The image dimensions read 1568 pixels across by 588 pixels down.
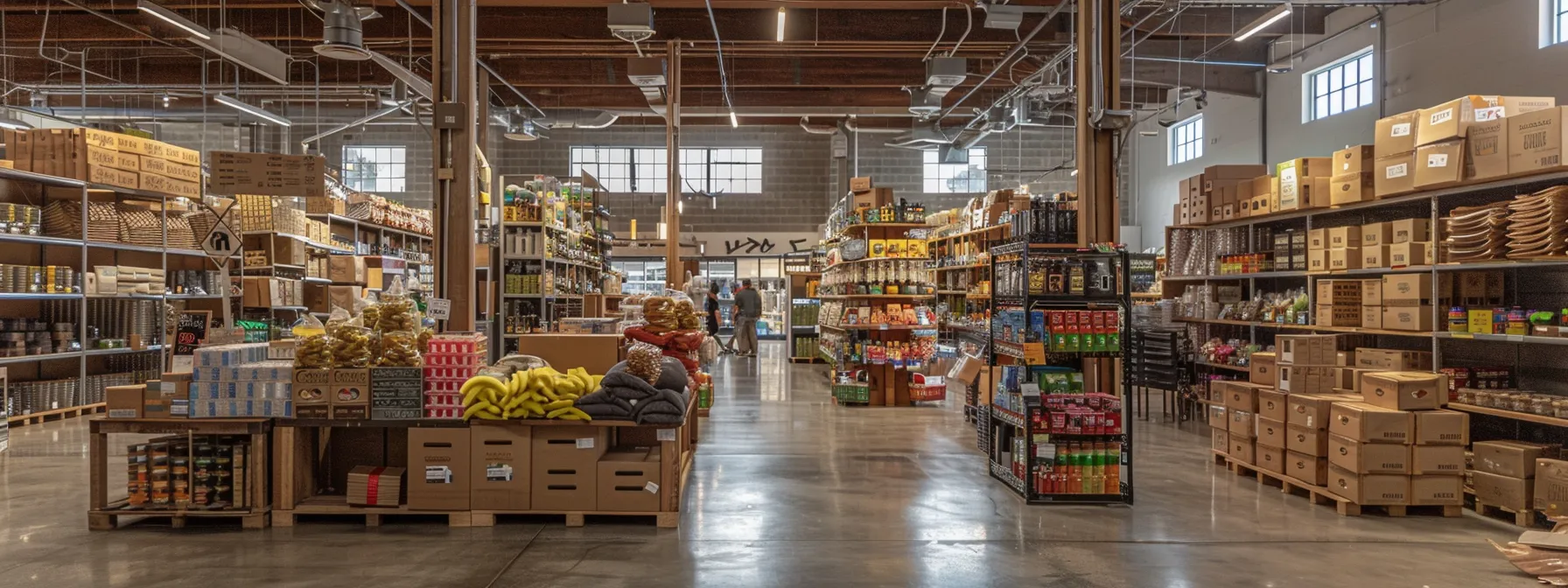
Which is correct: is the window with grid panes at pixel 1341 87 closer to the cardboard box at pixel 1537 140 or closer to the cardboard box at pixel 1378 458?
the cardboard box at pixel 1537 140

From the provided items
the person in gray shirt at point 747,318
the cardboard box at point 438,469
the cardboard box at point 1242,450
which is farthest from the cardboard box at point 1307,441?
the person in gray shirt at point 747,318

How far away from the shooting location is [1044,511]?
528 cm

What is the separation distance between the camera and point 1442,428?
5199 mm

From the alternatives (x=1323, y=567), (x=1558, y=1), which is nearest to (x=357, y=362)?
(x=1323, y=567)

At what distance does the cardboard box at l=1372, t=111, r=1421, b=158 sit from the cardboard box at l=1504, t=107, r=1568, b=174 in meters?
0.75

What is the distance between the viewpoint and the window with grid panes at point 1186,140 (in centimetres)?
1794

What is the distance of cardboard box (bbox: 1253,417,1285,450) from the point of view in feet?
19.4

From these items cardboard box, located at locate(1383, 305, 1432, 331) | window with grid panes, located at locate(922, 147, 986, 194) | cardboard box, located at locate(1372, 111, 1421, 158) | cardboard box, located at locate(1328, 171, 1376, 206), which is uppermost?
window with grid panes, located at locate(922, 147, 986, 194)

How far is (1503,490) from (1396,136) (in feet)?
8.32

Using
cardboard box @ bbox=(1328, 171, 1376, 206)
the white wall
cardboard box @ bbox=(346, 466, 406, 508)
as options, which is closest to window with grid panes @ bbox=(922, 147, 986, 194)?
the white wall

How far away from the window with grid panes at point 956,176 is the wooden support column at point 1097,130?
14.5 m

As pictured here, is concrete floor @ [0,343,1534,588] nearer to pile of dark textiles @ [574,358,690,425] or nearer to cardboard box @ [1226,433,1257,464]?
cardboard box @ [1226,433,1257,464]

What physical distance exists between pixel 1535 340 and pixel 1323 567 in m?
2.30

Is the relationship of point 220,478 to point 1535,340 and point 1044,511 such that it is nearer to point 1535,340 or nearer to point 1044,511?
point 1044,511
